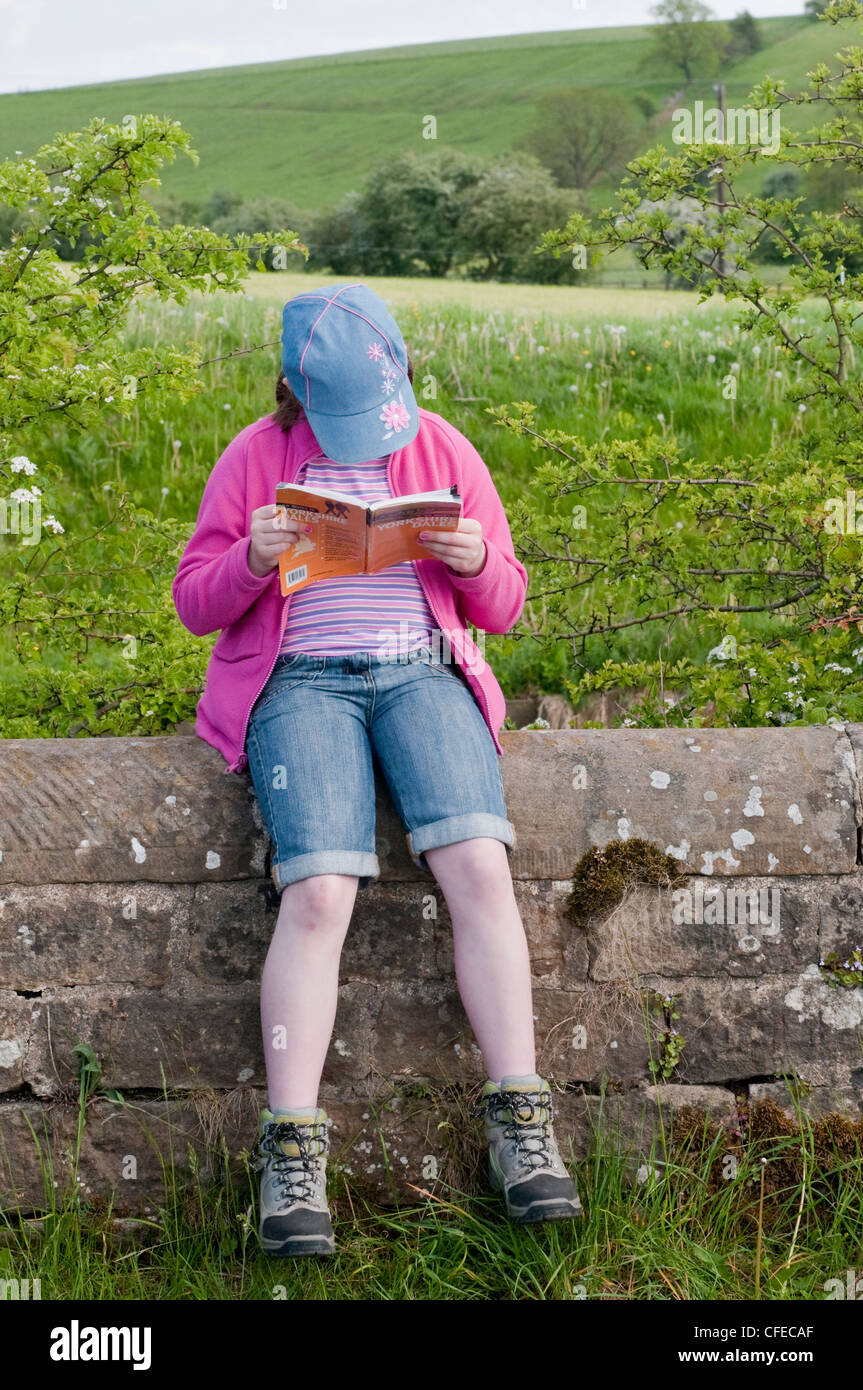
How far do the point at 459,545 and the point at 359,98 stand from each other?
68.6 m

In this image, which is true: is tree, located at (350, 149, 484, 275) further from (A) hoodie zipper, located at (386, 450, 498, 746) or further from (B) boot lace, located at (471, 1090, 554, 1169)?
(B) boot lace, located at (471, 1090, 554, 1169)

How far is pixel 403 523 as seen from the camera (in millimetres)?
2199

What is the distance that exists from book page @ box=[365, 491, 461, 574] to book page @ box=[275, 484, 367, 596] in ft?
0.08

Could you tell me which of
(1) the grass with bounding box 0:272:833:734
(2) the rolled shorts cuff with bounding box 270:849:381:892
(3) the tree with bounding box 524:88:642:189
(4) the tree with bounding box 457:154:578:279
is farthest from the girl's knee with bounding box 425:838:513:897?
(3) the tree with bounding box 524:88:642:189

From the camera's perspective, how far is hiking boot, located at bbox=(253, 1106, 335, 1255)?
2.01 metres

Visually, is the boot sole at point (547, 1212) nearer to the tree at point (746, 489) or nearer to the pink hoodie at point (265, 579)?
the pink hoodie at point (265, 579)

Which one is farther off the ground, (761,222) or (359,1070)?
(761,222)

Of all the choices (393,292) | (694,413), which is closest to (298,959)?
(694,413)

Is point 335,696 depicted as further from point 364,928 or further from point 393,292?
point 393,292

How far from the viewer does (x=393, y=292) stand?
13.5 m

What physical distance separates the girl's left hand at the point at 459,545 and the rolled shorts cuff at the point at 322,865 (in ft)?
1.96

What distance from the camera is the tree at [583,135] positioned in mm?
47688

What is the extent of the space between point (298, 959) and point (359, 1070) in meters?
0.39
